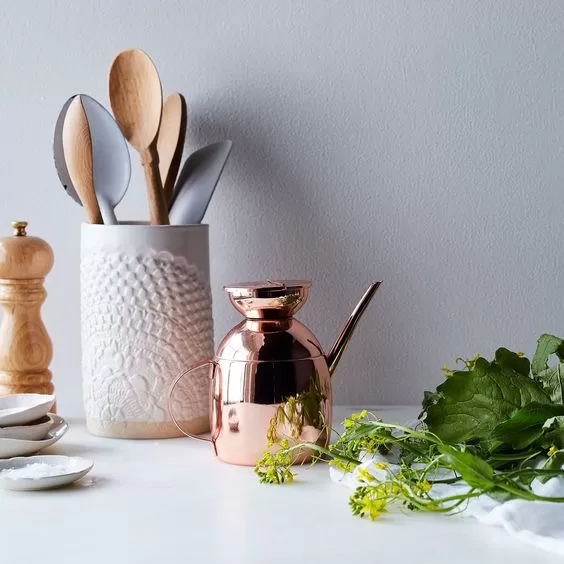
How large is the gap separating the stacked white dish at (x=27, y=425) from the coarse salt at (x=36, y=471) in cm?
4

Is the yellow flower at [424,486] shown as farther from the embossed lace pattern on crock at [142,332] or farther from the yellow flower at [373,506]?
the embossed lace pattern on crock at [142,332]

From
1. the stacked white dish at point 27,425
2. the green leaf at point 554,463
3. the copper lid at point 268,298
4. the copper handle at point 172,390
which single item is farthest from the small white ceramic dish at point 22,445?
the green leaf at point 554,463

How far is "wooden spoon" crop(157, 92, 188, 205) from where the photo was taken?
996mm

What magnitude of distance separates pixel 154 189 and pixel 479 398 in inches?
15.6

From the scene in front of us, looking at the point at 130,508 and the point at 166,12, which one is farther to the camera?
the point at 166,12

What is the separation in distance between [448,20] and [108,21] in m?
0.38

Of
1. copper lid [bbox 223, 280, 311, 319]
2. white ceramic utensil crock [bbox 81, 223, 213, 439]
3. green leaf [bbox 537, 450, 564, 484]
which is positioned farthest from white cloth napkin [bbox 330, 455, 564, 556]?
white ceramic utensil crock [bbox 81, 223, 213, 439]

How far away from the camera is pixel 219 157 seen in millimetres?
987

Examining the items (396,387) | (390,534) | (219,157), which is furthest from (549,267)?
(390,534)

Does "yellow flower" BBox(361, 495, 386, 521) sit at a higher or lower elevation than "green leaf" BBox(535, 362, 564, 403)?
lower

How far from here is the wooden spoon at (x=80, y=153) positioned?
2.98ft

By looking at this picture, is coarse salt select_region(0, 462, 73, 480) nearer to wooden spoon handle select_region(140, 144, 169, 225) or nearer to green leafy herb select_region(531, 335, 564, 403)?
wooden spoon handle select_region(140, 144, 169, 225)

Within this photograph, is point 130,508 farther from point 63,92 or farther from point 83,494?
point 63,92

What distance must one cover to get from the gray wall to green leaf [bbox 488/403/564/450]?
1.07 ft
